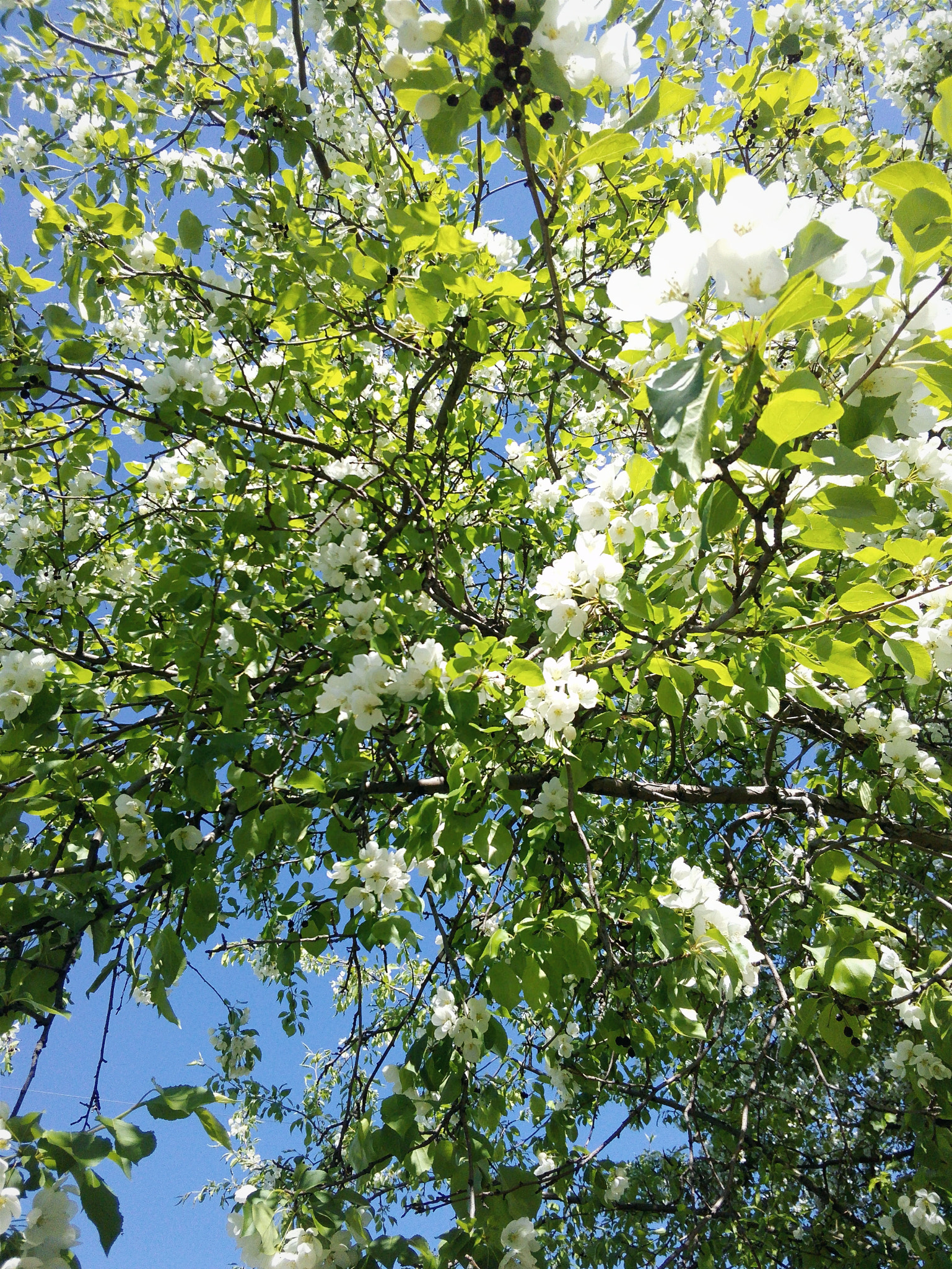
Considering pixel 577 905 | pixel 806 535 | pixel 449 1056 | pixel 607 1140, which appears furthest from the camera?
pixel 607 1140

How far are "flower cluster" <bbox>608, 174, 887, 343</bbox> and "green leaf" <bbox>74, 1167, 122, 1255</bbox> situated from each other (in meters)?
1.52

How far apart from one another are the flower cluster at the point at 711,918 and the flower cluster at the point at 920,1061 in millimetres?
1280

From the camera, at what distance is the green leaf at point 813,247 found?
0.89 m

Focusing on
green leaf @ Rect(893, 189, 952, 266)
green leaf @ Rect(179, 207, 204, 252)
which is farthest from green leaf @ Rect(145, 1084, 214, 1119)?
green leaf @ Rect(179, 207, 204, 252)

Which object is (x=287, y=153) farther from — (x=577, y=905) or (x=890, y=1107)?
(x=890, y=1107)

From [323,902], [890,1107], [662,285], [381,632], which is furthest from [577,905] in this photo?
[890,1107]

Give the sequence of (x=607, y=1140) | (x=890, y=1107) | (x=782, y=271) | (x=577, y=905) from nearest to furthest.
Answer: (x=782, y=271) → (x=577, y=905) → (x=607, y=1140) → (x=890, y=1107)

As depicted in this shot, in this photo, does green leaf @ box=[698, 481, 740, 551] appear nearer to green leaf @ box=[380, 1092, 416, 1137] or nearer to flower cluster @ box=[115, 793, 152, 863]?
green leaf @ box=[380, 1092, 416, 1137]

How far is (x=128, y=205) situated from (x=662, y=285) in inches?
97.8

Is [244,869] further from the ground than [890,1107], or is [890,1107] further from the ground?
[244,869]

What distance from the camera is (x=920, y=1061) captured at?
107 inches

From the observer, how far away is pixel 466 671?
1882 mm

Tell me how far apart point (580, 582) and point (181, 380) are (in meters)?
1.50

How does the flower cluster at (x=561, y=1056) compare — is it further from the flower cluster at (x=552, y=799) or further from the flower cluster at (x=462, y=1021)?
the flower cluster at (x=552, y=799)
